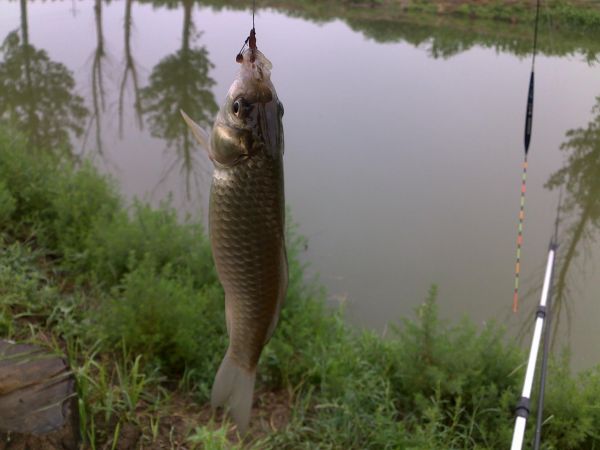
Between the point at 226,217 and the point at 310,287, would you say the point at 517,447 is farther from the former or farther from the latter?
the point at 310,287

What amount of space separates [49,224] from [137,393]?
5.31 feet

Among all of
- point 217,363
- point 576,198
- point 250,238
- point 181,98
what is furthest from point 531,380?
point 181,98

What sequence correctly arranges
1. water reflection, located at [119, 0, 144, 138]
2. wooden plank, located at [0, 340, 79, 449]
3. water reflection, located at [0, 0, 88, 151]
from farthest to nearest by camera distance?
water reflection, located at [119, 0, 144, 138] < water reflection, located at [0, 0, 88, 151] < wooden plank, located at [0, 340, 79, 449]

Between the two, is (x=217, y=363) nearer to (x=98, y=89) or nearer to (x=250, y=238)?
(x=250, y=238)

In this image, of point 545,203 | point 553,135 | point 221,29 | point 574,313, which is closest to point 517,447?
point 574,313

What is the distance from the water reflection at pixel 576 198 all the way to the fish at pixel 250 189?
3.35m

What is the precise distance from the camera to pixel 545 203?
5332 mm

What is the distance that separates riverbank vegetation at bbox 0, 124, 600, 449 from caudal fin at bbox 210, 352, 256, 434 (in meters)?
1.05

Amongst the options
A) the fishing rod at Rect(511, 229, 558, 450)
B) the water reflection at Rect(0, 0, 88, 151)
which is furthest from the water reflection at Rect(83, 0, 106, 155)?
the fishing rod at Rect(511, 229, 558, 450)

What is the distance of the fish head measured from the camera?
950mm

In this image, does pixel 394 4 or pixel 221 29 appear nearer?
pixel 221 29

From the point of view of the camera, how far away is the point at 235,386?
112 cm

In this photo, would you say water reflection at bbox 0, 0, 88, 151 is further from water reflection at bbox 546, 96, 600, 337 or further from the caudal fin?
the caudal fin

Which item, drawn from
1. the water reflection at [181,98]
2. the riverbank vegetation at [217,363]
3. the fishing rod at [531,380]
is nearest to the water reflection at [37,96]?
the water reflection at [181,98]
